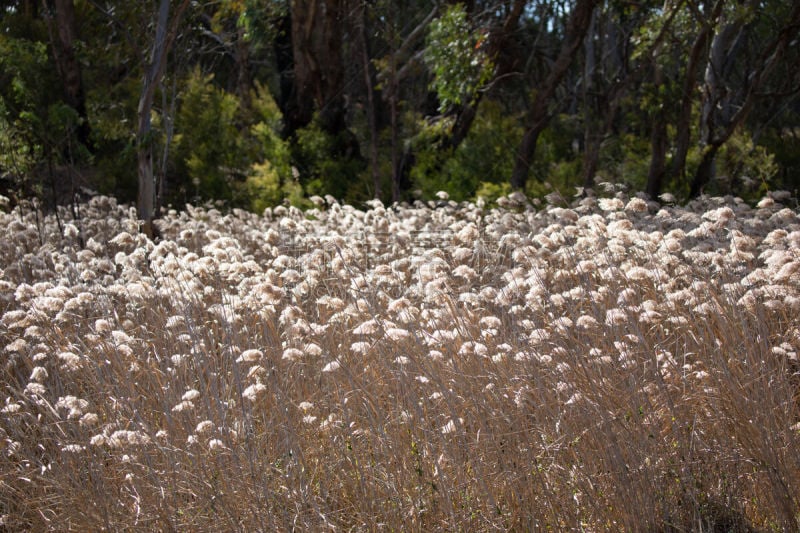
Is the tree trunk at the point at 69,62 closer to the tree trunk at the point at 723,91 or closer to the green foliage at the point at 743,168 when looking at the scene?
the tree trunk at the point at 723,91

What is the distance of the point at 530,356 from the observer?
3807 mm

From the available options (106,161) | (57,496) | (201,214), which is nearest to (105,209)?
(201,214)

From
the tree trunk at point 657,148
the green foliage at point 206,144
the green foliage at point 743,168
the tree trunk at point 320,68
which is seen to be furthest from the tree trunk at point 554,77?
the green foliage at point 206,144

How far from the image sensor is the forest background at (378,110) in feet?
34.7

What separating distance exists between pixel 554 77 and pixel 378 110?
260 inches

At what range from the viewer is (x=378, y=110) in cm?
1788

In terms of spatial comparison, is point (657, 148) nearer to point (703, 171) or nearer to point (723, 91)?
point (703, 171)

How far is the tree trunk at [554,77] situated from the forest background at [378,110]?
1.0 inches

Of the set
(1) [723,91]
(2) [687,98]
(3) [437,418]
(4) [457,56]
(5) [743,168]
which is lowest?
(3) [437,418]

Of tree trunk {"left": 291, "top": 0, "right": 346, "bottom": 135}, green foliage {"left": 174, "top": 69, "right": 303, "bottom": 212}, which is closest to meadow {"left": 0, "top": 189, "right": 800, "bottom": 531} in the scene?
green foliage {"left": 174, "top": 69, "right": 303, "bottom": 212}

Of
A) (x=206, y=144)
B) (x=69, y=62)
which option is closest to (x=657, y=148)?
(x=206, y=144)

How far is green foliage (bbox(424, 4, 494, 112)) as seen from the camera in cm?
1130

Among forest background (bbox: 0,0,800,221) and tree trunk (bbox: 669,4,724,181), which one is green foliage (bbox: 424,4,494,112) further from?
tree trunk (bbox: 669,4,724,181)

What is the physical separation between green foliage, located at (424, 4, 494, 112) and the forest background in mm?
26
